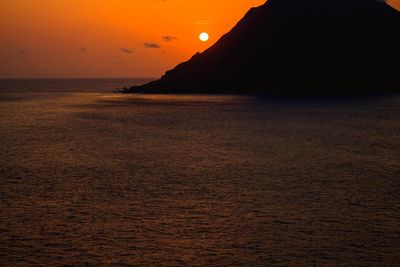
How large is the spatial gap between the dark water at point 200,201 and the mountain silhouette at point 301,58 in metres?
127

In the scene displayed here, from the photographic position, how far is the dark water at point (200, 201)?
18703 millimetres

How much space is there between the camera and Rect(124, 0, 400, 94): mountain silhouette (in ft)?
586

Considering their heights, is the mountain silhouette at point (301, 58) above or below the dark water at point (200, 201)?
above

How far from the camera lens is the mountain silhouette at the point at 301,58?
179 metres

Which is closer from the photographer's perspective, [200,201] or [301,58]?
[200,201]

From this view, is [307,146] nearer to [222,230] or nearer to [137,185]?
[137,185]

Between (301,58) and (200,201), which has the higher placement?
(301,58)

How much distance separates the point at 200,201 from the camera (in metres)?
26.2

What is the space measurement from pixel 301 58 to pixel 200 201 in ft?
550

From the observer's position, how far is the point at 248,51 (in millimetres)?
190750

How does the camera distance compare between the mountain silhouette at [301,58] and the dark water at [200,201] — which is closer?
the dark water at [200,201]

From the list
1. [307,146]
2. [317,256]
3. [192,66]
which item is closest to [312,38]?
[192,66]

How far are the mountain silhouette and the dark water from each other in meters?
127

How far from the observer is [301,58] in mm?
186875
